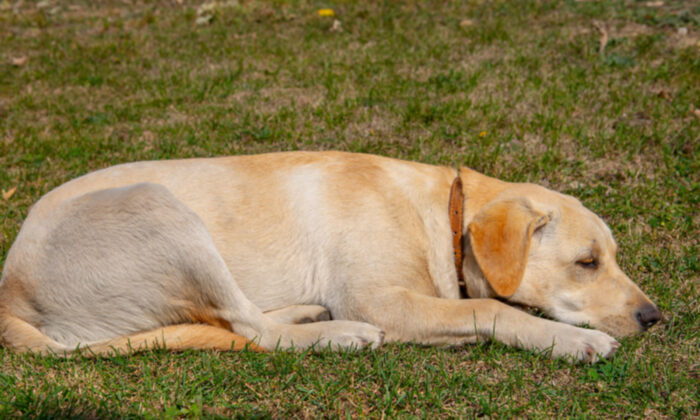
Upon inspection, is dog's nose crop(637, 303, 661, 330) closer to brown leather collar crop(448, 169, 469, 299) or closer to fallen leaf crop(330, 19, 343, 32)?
brown leather collar crop(448, 169, 469, 299)

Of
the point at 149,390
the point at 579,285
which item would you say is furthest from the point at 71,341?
the point at 579,285

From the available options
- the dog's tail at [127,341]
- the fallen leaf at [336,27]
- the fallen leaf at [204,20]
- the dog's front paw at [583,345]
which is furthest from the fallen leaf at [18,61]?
the dog's front paw at [583,345]

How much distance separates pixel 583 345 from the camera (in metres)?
3.03

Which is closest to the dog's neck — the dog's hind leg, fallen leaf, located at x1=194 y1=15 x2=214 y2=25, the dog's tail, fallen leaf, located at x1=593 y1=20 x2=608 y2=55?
the dog's hind leg

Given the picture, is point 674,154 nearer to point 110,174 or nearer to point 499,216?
point 499,216

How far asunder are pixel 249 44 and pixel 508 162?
5.01m

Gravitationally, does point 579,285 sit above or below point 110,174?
below

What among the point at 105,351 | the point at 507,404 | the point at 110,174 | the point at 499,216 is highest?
the point at 110,174

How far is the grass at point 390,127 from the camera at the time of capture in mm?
2803

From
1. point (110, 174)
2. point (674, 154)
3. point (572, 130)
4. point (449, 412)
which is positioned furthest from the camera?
point (572, 130)

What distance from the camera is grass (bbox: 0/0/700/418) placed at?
2.80 metres

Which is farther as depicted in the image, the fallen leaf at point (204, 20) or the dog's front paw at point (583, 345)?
the fallen leaf at point (204, 20)

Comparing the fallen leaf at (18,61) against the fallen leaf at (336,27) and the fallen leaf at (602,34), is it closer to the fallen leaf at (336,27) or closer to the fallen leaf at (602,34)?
the fallen leaf at (336,27)

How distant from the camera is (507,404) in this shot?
273cm
